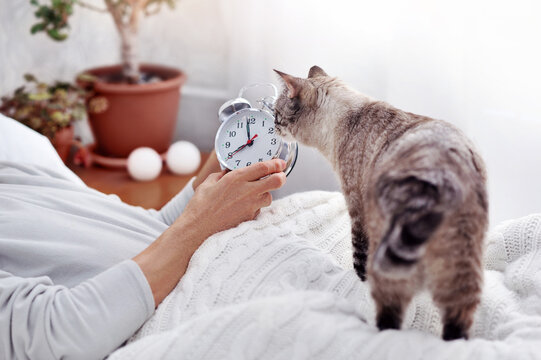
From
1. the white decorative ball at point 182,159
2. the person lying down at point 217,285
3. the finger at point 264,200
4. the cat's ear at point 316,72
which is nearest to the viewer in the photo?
the person lying down at point 217,285

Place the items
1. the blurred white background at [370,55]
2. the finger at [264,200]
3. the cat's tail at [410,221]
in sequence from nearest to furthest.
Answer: the cat's tail at [410,221], the finger at [264,200], the blurred white background at [370,55]

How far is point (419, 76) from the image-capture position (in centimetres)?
139

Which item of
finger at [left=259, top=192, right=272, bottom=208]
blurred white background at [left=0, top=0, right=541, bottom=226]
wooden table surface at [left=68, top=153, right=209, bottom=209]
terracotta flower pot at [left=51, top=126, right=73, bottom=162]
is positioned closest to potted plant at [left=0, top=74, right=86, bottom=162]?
terracotta flower pot at [left=51, top=126, right=73, bottom=162]

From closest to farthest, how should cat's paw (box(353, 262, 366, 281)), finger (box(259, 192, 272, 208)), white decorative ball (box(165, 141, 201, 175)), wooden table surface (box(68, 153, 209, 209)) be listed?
cat's paw (box(353, 262, 366, 281)) → finger (box(259, 192, 272, 208)) → wooden table surface (box(68, 153, 209, 209)) → white decorative ball (box(165, 141, 201, 175))

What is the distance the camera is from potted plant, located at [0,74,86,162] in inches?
67.4

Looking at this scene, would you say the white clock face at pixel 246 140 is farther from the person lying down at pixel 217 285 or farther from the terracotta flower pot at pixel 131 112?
the terracotta flower pot at pixel 131 112

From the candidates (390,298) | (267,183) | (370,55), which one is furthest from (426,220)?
(370,55)

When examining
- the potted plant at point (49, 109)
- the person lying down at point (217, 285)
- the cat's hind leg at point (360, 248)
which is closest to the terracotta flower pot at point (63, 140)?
the potted plant at point (49, 109)

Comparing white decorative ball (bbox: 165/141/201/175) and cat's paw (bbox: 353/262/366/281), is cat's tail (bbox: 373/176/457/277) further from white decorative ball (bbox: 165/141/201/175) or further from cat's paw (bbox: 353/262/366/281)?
white decorative ball (bbox: 165/141/201/175)

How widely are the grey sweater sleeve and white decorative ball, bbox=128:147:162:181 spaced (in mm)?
1011

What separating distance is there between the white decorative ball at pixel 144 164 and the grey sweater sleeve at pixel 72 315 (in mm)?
1011

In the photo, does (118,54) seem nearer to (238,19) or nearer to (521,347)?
(238,19)

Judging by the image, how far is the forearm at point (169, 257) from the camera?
790 mm

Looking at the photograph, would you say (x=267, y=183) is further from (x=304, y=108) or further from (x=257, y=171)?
(x=304, y=108)
